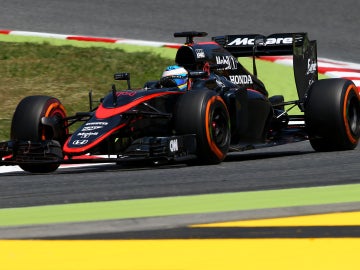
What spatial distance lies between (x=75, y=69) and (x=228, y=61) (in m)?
5.18

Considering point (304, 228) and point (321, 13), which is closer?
point (304, 228)

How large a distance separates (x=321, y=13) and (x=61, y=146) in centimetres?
997

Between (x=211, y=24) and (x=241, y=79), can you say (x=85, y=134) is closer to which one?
(x=241, y=79)

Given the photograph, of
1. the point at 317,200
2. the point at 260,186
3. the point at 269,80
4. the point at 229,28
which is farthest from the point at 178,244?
the point at 229,28

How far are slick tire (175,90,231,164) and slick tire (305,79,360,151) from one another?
127 cm

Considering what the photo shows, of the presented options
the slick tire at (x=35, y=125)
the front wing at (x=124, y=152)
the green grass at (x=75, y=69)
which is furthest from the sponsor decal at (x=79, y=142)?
the green grass at (x=75, y=69)

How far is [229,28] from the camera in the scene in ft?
58.0

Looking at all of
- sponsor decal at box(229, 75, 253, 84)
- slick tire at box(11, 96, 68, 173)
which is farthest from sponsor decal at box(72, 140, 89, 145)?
sponsor decal at box(229, 75, 253, 84)

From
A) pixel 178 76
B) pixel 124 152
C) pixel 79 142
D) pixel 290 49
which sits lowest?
pixel 124 152

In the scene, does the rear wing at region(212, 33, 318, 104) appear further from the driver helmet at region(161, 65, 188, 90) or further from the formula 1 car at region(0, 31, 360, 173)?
the driver helmet at region(161, 65, 188, 90)

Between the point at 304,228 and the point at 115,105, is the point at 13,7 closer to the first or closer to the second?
the point at 115,105

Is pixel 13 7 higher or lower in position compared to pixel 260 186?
higher

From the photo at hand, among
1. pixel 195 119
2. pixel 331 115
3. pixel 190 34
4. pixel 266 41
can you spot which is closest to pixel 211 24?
pixel 266 41

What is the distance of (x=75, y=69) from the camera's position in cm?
1483
